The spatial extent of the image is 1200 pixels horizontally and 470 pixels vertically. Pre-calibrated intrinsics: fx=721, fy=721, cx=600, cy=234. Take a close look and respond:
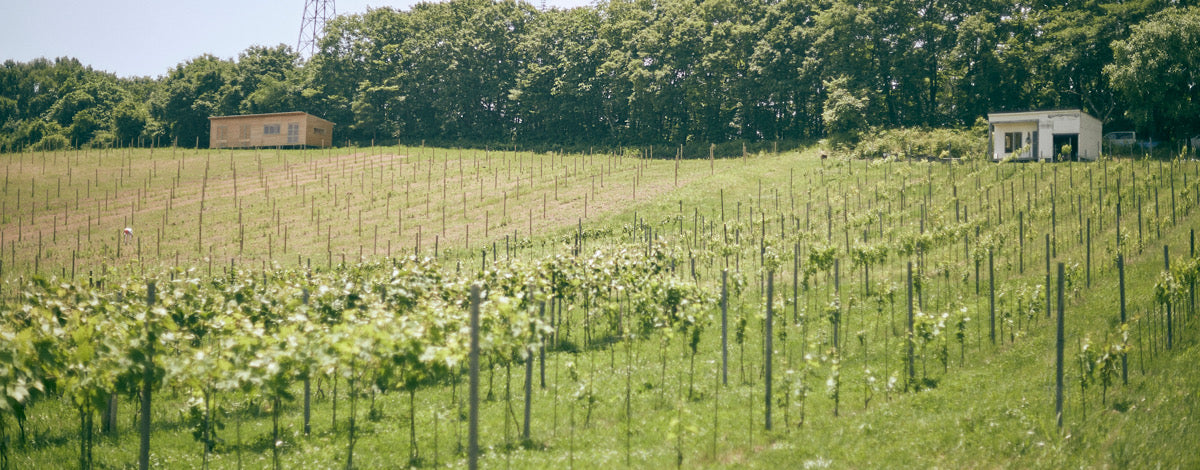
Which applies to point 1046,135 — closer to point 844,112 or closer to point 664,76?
point 844,112

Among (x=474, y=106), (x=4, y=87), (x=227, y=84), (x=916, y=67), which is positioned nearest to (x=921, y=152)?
(x=916, y=67)

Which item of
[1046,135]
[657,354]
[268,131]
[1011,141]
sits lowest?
[657,354]

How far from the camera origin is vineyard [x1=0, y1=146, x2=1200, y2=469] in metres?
8.73

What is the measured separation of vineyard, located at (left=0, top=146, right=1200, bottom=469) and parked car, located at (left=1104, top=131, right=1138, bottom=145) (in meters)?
16.0

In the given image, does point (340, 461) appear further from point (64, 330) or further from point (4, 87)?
point (4, 87)

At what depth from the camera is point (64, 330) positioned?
796 centimetres

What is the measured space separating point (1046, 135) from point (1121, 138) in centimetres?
1038

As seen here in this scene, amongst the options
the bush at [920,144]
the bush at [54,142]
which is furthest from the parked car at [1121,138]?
the bush at [54,142]

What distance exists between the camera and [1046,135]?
40.4 meters

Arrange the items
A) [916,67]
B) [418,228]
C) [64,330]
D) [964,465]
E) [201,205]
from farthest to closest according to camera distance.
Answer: [916,67] < [201,205] < [418,228] < [964,465] < [64,330]

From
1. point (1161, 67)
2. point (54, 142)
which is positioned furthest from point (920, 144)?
point (54, 142)

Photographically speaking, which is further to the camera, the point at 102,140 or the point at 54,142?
the point at 102,140

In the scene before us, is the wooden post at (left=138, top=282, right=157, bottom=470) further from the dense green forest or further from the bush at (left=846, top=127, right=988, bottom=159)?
the dense green forest

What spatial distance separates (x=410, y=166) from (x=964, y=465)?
5150cm
